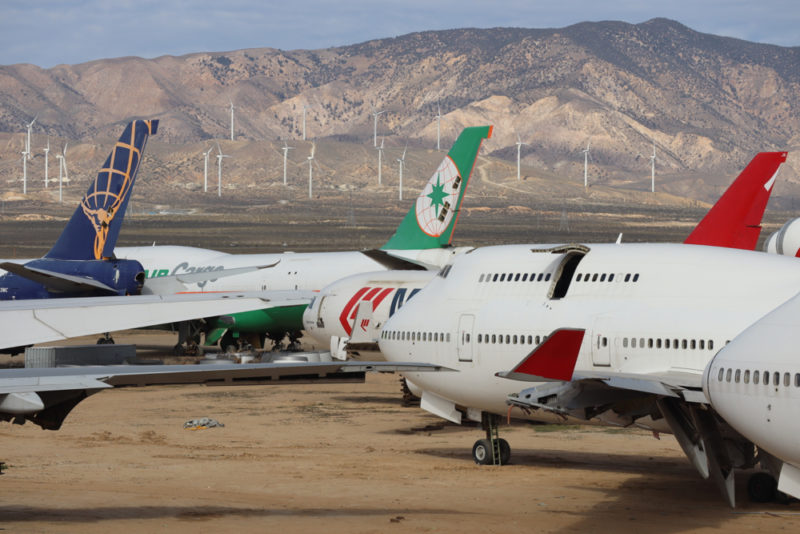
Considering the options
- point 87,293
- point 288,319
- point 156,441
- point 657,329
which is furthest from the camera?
point 288,319

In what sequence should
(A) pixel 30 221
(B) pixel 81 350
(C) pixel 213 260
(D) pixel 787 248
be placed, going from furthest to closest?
A: 1. (A) pixel 30 221
2. (C) pixel 213 260
3. (D) pixel 787 248
4. (B) pixel 81 350

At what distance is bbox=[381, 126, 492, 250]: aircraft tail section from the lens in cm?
4847

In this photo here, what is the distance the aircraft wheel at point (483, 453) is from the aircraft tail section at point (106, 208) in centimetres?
2154

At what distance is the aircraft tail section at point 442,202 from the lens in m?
48.5

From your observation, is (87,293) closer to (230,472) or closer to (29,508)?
(230,472)

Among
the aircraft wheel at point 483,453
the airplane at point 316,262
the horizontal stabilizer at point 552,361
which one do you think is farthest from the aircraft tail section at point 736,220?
the horizontal stabilizer at point 552,361

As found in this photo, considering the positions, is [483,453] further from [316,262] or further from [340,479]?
[316,262]

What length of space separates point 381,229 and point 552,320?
15847cm

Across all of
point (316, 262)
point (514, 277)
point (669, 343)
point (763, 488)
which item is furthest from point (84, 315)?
point (316, 262)

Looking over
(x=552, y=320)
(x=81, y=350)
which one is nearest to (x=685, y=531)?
(x=552, y=320)

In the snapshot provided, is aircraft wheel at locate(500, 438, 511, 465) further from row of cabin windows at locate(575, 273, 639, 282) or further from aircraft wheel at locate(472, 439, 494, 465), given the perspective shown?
row of cabin windows at locate(575, 273, 639, 282)

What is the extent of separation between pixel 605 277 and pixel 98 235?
24.9m

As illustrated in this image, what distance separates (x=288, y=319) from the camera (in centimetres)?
5075

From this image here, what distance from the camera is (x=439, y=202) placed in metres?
48.4
